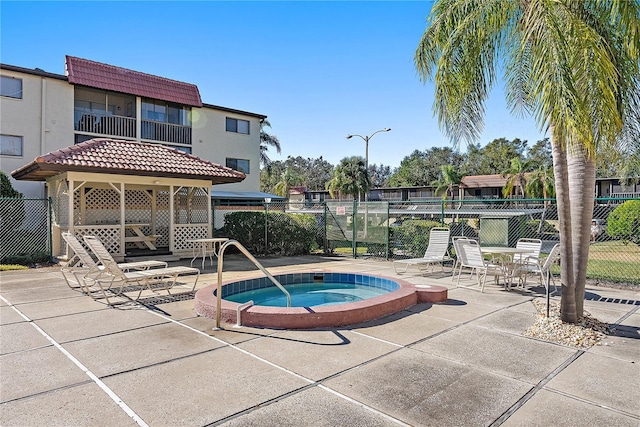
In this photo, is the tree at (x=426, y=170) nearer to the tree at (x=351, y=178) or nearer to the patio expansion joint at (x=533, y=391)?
the tree at (x=351, y=178)

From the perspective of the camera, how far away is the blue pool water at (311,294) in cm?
800

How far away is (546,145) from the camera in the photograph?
64.0 metres

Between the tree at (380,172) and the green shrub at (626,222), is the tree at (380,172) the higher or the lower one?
the higher one

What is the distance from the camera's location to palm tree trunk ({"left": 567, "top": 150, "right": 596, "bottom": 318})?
5391mm

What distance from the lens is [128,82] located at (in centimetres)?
2164

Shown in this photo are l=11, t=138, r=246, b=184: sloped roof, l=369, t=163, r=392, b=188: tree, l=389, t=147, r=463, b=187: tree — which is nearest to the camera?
l=11, t=138, r=246, b=184: sloped roof

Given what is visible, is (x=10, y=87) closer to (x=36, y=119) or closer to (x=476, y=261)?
(x=36, y=119)

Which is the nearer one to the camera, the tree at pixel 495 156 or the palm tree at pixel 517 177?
the palm tree at pixel 517 177

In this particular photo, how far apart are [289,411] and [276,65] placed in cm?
1424

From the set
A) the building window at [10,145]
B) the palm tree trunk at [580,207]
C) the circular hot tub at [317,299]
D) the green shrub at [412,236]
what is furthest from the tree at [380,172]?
the palm tree trunk at [580,207]

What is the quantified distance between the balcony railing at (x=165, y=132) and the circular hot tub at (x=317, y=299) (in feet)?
56.0

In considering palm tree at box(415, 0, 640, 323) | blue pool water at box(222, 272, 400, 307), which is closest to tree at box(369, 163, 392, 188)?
blue pool water at box(222, 272, 400, 307)

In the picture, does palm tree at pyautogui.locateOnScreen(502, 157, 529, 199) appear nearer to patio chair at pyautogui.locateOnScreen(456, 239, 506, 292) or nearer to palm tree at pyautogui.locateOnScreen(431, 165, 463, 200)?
palm tree at pyautogui.locateOnScreen(431, 165, 463, 200)

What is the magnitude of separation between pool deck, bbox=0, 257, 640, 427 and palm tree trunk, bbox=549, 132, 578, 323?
0.62 meters
